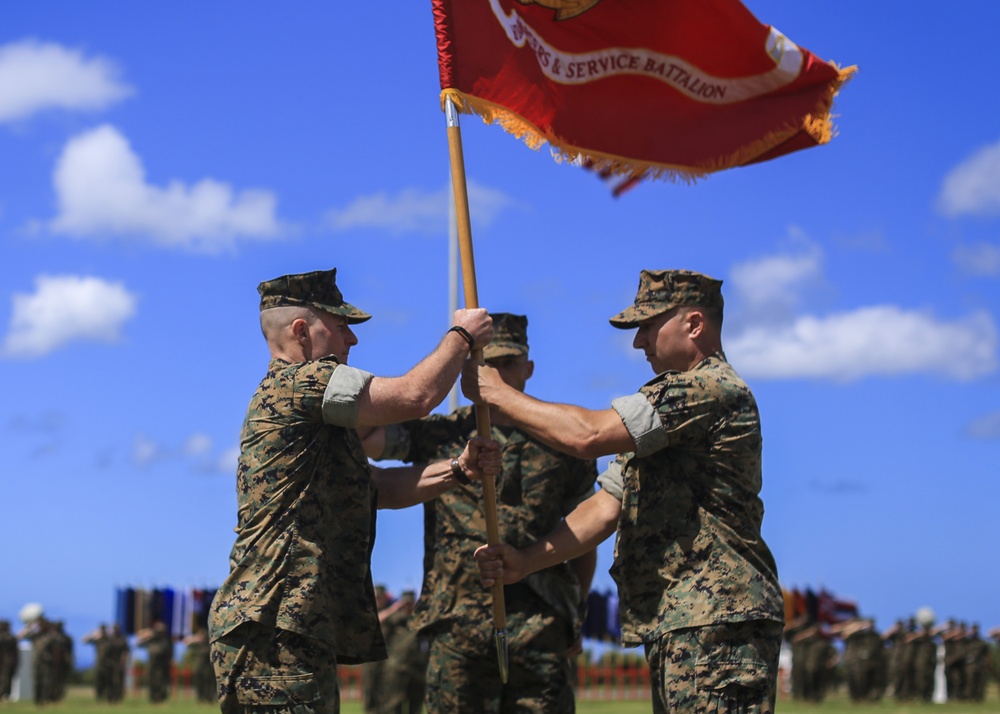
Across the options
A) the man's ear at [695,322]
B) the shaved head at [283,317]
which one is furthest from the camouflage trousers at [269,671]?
the man's ear at [695,322]

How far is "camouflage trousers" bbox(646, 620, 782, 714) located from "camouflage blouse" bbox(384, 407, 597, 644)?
1667 millimetres

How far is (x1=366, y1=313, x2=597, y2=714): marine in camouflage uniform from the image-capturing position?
270 inches

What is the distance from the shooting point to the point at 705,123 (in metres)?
7.56

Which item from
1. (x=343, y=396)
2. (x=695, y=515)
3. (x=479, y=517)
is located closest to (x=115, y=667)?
(x=479, y=517)

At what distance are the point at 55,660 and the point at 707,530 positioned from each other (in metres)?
30.4

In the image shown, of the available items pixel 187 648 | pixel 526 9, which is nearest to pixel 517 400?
pixel 526 9

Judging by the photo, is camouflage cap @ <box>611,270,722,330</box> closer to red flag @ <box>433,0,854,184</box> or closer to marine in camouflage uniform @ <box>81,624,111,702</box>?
red flag @ <box>433,0,854,184</box>

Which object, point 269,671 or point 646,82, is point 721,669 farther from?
point 646,82

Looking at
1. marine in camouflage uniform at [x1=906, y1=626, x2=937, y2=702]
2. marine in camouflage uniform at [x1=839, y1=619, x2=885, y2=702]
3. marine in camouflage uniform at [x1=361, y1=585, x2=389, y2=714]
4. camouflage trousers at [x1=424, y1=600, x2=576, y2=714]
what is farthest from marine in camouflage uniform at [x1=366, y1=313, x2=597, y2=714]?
marine in camouflage uniform at [x1=906, y1=626, x2=937, y2=702]

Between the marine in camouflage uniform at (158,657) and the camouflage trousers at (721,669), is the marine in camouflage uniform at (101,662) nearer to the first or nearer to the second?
the marine in camouflage uniform at (158,657)

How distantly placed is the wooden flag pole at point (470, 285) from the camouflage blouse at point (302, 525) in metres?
0.65

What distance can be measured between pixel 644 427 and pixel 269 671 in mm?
1804

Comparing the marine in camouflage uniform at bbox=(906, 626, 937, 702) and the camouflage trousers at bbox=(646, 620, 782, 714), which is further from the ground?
the camouflage trousers at bbox=(646, 620, 782, 714)

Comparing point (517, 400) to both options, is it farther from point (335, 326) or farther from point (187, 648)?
point (187, 648)
